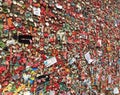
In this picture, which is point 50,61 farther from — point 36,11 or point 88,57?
point 88,57

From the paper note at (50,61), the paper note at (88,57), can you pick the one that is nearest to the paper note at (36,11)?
the paper note at (50,61)

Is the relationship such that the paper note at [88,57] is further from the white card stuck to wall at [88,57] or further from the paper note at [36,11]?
the paper note at [36,11]

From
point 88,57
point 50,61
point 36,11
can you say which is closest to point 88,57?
point 88,57

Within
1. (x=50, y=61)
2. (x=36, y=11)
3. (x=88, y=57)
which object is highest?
(x=36, y=11)

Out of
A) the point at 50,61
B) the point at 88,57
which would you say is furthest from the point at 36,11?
the point at 88,57

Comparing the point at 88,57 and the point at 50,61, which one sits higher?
the point at 50,61

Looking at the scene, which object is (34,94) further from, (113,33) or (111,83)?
(113,33)

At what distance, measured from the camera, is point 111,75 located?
3137mm

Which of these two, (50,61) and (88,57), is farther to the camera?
(88,57)

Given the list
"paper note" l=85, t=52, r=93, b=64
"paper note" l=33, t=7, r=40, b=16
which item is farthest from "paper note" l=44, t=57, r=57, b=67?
"paper note" l=85, t=52, r=93, b=64

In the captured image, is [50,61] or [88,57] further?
[88,57]

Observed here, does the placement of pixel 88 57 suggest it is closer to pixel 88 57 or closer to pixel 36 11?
pixel 88 57

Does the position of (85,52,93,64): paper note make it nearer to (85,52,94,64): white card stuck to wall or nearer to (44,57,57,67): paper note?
(85,52,94,64): white card stuck to wall

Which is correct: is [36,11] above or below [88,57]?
above
